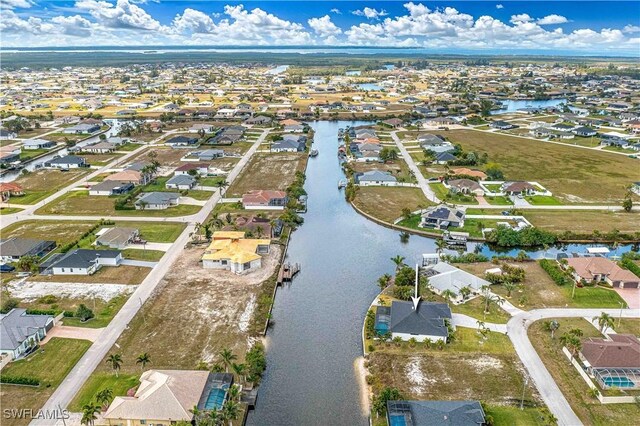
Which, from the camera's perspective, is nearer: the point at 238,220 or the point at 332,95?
the point at 238,220

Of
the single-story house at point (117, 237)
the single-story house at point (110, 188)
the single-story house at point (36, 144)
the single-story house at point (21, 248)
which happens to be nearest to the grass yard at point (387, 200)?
the single-story house at point (117, 237)

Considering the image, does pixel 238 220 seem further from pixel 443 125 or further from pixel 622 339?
pixel 443 125

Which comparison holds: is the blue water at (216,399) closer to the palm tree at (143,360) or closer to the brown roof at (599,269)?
the palm tree at (143,360)

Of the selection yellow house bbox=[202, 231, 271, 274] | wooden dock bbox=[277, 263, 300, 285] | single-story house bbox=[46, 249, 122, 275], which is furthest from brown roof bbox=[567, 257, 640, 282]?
single-story house bbox=[46, 249, 122, 275]

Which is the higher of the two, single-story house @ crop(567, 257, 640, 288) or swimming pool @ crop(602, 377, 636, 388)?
single-story house @ crop(567, 257, 640, 288)

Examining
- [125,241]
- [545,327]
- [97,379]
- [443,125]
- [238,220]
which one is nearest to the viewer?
[97,379]

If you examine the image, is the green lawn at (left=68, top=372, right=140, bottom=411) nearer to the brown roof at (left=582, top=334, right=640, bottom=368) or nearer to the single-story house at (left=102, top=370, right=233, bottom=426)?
the single-story house at (left=102, top=370, right=233, bottom=426)

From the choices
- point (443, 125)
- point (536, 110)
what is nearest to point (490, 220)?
point (443, 125)
